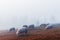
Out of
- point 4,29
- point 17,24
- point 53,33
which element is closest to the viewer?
point 53,33

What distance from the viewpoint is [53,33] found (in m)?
3.51

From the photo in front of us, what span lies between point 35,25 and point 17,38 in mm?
1180

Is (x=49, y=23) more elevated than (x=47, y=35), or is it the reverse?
(x=49, y=23)

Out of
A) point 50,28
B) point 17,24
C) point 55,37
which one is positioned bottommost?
point 55,37

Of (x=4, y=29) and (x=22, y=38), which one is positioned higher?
(x=4, y=29)

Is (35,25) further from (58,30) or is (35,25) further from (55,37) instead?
(55,37)

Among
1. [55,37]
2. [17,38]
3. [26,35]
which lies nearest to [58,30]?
[55,37]

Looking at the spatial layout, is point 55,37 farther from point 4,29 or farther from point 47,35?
point 4,29

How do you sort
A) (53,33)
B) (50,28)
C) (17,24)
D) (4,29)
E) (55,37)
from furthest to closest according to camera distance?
(17,24) → (4,29) → (50,28) → (53,33) → (55,37)

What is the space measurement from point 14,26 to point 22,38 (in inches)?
43.6

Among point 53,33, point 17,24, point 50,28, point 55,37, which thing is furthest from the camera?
point 17,24

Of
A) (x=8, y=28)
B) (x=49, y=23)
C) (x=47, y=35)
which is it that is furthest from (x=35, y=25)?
(x=47, y=35)

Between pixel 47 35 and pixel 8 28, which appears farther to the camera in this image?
pixel 8 28

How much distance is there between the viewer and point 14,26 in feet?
14.5
